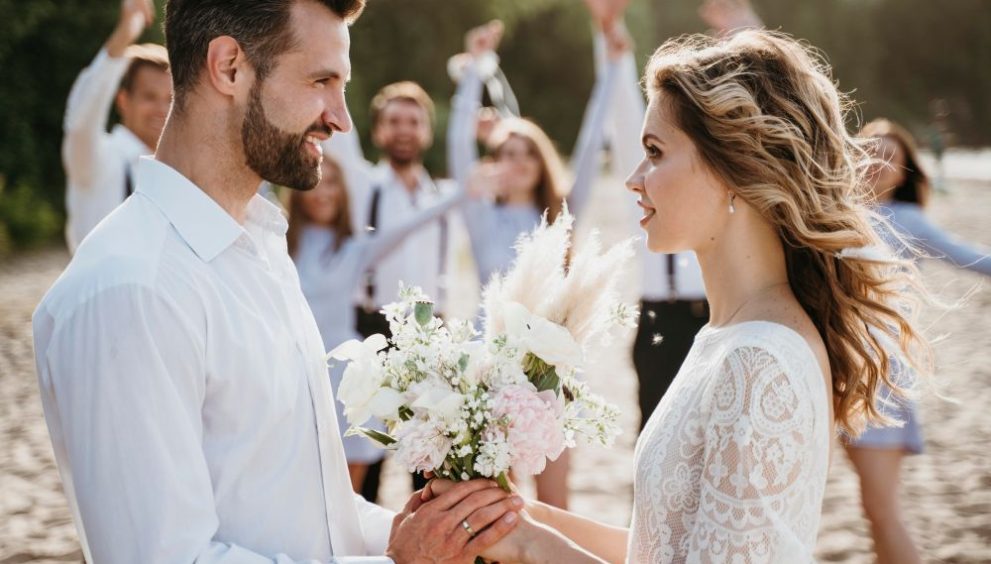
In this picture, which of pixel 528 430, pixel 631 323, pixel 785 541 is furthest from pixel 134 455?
pixel 785 541

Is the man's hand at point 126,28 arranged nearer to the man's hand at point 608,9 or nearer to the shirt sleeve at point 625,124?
the man's hand at point 608,9

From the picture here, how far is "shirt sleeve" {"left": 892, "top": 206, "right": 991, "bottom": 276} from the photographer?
5.04 meters

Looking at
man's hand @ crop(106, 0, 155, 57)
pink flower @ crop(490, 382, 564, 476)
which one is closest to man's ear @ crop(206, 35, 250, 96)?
pink flower @ crop(490, 382, 564, 476)

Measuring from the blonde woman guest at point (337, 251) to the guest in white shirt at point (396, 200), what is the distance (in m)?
0.18

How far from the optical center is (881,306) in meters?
2.76

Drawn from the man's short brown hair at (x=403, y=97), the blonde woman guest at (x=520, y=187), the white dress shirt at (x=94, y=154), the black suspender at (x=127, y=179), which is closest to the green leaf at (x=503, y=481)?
the white dress shirt at (x=94, y=154)

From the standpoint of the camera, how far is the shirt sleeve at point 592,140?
606 cm

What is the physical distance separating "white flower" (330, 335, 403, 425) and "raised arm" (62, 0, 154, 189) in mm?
2737

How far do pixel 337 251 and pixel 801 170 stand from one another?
3.79 metres

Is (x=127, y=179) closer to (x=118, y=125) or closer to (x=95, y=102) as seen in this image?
(x=118, y=125)

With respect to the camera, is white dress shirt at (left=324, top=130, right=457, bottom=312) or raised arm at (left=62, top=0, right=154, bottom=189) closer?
raised arm at (left=62, top=0, right=154, bottom=189)

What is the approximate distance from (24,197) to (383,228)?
1643 cm

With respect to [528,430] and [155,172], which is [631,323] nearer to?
[528,430]

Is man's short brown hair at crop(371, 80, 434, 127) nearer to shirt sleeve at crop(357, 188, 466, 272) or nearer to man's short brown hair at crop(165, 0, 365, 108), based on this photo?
shirt sleeve at crop(357, 188, 466, 272)
